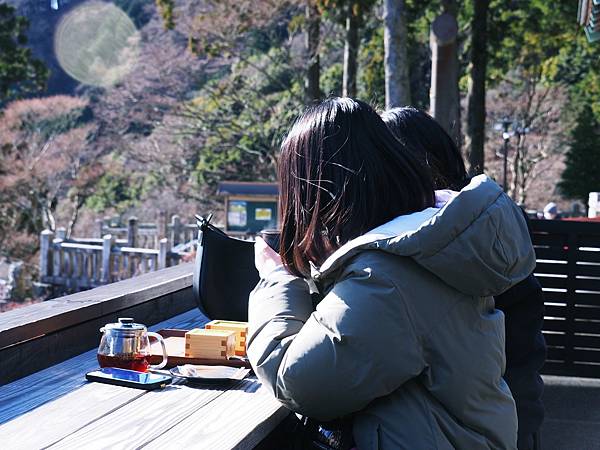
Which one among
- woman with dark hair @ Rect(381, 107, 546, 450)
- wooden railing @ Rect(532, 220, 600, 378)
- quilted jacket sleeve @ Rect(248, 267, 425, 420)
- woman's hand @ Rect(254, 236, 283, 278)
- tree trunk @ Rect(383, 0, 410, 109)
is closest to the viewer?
quilted jacket sleeve @ Rect(248, 267, 425, 420)

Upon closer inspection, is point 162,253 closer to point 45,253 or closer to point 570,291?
point 45,253

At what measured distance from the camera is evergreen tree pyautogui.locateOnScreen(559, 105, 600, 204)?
23844 mm

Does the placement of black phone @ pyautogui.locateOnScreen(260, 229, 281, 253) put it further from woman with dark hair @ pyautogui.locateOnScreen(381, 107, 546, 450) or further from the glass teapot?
woman with dark hair @ pyautogui.locateOnScreen(381, 107, 546, 450)

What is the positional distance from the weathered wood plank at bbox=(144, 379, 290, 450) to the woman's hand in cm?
29

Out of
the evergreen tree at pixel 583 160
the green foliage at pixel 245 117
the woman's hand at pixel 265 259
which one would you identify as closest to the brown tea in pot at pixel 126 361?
the woman's hand at pixel 265 259

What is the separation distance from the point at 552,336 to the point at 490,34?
8991 millimetres

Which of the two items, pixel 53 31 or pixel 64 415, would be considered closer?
pixel 64 415

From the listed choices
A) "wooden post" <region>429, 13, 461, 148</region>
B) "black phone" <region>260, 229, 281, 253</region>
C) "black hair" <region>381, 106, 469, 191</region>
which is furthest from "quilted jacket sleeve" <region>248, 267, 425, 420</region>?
"wooden post" <region>429, 13, 461, 148</region>

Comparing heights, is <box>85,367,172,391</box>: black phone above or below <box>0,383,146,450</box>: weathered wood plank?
above

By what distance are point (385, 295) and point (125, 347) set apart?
0.73m

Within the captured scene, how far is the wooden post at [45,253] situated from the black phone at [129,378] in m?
14.5

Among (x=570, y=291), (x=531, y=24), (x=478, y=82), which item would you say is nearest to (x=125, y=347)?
(x=570, y=291)

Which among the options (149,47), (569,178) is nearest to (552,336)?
(149,47)

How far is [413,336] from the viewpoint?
1.44 m
